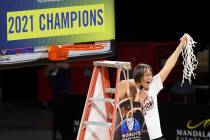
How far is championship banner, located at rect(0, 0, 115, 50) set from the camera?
6.88m

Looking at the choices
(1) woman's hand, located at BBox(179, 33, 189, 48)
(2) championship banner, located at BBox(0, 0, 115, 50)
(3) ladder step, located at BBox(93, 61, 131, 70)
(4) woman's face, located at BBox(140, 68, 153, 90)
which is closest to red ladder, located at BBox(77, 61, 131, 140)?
(3) ladder step, located at BBox(93, 61, 131, 70)

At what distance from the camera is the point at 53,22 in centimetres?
726

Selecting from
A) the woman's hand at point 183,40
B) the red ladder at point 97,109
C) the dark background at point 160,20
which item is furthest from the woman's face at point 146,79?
the dark background at point 160,20

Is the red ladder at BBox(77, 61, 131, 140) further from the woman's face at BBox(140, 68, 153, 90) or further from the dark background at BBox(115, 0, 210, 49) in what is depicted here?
the dark background at BBox(115, 0, 210, 49)

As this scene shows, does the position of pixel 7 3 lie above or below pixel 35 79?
above

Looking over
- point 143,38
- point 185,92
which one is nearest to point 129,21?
point 143,38

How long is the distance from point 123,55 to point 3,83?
4151 millimetres

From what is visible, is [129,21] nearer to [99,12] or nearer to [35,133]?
[35,133]

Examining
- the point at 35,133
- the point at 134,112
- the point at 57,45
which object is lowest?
the point at 35,133

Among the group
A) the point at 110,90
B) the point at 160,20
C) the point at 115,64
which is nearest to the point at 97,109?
the point at 110,90

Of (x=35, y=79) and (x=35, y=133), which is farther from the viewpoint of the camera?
(x=35, y=79)

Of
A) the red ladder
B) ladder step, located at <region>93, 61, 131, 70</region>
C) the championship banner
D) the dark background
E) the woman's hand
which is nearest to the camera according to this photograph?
the championship banner

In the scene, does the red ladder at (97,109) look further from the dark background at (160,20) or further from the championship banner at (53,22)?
the dark background at (160,20)

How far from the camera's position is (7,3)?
6.79m
